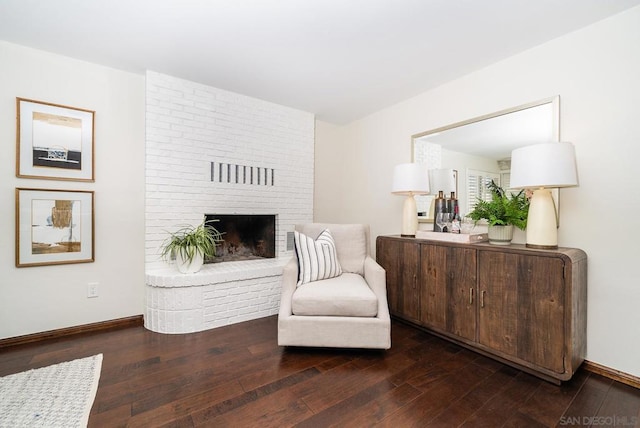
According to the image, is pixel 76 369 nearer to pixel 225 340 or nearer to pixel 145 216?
pixel 225 340

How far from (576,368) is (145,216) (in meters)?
3.51

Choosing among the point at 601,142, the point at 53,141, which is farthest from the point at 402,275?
the point at 53,141

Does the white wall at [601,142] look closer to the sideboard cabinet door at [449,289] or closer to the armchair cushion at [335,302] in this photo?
the sideboard cabinet door at [449,289]

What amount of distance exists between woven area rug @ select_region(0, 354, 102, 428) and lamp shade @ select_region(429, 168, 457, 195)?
300 cm

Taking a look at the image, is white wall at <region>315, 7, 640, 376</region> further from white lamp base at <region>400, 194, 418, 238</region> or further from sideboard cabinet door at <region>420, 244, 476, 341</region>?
white lamp base at <region>400, 194, 418, 238</region>

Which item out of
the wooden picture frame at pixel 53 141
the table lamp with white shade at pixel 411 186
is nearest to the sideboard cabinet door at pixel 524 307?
the table lamp with white shade at pixel 411 186

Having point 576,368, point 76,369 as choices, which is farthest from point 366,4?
point 76,369

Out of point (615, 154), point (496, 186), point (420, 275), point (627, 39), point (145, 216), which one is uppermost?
point (627, 39)

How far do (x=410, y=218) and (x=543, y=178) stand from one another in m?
1.13

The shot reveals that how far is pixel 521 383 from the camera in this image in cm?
170

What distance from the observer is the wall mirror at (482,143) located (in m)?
2.07

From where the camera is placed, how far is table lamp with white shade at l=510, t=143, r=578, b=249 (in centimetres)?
171

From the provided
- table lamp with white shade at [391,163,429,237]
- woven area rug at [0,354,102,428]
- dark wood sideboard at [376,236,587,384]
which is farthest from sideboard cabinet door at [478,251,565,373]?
woven area rug at [0,354,102,428]

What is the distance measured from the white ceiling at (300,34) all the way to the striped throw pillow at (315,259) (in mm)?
1557
